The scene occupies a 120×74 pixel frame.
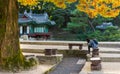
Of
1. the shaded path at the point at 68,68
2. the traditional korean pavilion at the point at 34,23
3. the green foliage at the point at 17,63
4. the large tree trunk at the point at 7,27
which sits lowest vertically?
the traditional korean pavilion at the point at 34,23

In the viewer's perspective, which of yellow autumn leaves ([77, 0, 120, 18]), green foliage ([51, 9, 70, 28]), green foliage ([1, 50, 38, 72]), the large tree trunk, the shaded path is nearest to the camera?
green foliage ([1, 50, 38, 72])

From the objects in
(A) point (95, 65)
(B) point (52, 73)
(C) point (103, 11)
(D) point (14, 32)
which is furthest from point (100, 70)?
(D) point (14, 32)

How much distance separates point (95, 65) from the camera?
44.5 ft

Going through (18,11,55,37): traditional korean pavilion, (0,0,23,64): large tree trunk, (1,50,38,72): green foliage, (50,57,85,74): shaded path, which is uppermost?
(0,0,23,64): large tree trunk

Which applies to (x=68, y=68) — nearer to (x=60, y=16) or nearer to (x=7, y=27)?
(x=7, y=27)

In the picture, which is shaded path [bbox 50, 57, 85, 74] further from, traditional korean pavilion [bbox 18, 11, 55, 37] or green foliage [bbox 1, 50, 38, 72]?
traditional korean pavilion [bbox 18, 11, 55, 37]

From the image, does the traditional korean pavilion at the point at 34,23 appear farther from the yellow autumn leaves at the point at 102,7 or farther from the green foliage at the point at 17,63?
the green foliage at the point at 17,63

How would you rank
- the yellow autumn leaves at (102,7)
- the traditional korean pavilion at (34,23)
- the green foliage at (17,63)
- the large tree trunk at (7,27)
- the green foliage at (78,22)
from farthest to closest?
the traditional korean pavilion at (34,23), the green foliage at (78,22), the yellow autumn leaves at (102,7), the large tree trunk at (7,27), the green foliage at (17,63)

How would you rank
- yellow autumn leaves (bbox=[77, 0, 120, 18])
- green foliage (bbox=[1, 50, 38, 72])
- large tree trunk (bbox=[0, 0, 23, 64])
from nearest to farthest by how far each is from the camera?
green foliage (bbox=[1, 50, 38, 72]) < large tree trunk (bbox=[0, 0, 23, 64]) < yellow autumn leaves (bbox=[77, 0, 120, 18])

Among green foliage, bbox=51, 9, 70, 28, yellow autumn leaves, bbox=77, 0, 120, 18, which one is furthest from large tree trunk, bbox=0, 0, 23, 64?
green foliage, bbox=51, 9, 70, 28

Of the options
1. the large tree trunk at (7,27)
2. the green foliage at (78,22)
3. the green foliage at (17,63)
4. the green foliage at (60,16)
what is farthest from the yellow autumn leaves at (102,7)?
the green foliage at (60,16)

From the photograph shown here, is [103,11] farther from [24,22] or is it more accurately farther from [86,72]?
[24,22]

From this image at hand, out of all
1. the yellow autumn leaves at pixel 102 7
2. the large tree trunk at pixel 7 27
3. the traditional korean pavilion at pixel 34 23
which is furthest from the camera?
the traditional korean pavilion at pixel 34 23

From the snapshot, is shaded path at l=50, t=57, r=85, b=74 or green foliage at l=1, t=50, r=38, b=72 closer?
green foliage at l=1, t=50, r=38, b=72
